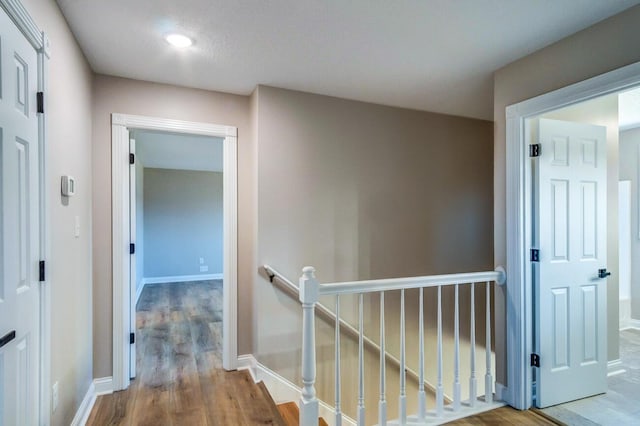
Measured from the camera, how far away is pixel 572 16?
1.86 meters

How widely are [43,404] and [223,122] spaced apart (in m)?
2.19

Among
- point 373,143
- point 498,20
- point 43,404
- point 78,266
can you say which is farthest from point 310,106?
point 43,404

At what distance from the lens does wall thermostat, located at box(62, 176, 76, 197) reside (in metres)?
1.86

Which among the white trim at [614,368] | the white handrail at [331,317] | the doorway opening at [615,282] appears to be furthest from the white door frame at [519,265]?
the white trim at [614,368]

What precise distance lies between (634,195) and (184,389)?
5063 millimetres

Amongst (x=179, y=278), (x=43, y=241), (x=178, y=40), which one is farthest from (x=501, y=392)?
(x=179, y=278)

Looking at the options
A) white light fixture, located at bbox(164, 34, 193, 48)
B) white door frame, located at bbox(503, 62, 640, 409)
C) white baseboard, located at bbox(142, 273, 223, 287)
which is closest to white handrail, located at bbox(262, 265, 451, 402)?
white door frame, located at bbox(503, 62, 640, 409)

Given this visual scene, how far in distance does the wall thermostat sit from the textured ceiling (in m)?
0.86

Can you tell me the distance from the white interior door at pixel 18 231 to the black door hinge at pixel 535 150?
2774 mm

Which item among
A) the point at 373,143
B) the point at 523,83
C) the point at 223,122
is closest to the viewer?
the point at 523,83

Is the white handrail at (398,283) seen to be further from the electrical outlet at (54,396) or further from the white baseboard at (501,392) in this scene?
the electrical outlet at (54,396)

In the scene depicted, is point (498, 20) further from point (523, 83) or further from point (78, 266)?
point (78, 266)

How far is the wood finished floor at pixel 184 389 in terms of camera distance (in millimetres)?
2232

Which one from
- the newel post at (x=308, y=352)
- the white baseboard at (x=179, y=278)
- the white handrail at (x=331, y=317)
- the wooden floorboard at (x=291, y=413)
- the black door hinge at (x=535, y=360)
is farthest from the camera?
the white baseboard at (x=179, y=278)
